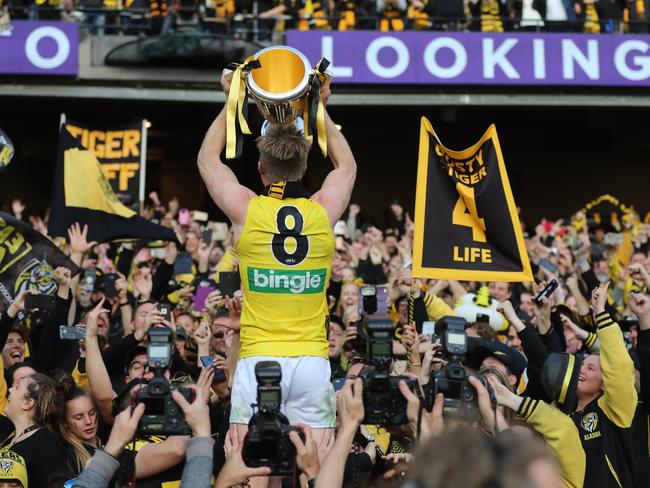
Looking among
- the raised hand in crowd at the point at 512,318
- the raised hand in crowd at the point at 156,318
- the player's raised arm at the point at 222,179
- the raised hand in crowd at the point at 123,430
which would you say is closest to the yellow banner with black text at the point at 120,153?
the raised hand in crowd at the point at 156,318

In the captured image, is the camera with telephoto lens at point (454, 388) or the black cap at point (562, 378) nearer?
the camera with telephoto lens at point (454, 388)

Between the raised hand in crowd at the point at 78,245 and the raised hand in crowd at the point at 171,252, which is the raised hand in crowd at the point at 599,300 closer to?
the raised hand in crowd at the point at 78,245

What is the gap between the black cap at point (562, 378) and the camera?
18.3 feet

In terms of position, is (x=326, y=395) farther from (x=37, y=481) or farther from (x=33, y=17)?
(x=33, y=17)

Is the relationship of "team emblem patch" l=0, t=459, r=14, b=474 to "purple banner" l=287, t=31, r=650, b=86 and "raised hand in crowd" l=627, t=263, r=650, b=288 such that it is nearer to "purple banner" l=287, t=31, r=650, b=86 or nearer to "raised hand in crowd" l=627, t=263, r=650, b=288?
"raised hand in crowd" l=627, t=263, r=650, b=288

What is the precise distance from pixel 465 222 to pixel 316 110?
78.9 inches

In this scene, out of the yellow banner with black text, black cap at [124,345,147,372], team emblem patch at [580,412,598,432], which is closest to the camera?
team emblem patch at [580,412,598,432]

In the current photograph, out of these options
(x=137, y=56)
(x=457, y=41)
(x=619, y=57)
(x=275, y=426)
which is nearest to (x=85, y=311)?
(x=275, y=426)

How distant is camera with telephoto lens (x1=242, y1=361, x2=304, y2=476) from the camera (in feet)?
12.9

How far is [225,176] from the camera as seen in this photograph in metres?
5.00

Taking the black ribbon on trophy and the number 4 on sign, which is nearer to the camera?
the black ribbon on trophy

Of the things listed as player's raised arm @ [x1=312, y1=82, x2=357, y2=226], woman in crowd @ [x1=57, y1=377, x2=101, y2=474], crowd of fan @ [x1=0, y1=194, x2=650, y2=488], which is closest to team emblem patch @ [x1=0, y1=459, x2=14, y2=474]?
crowd of fan @ [x1=0, y1=194, x2=650, y2=488]

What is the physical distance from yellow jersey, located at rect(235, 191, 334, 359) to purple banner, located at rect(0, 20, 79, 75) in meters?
13.5

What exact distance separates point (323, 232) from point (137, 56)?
43.8 ft
